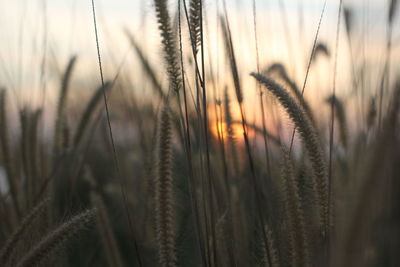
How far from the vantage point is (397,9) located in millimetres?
1364

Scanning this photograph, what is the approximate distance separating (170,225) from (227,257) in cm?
28

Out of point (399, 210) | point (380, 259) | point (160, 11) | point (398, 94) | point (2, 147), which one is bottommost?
point (380, 259)

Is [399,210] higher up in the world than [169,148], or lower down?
lower down

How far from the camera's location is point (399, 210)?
151cm

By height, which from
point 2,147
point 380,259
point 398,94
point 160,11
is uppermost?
point 160,11

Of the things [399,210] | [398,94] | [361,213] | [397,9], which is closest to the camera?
[361,213]

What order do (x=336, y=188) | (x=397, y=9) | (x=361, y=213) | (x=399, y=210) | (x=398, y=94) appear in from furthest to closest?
1. (x=399, y=210)
2. (x=397, y=9)
3. (x=336, y=188)
4. (x=398, y=94)
5. (x=361, y=213)

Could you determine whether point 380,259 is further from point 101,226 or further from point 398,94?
point 398,94

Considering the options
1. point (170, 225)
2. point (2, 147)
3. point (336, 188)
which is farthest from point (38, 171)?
point (336, 188)

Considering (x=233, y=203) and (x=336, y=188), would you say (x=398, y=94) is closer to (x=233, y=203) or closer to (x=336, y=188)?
(x=336, y=188)

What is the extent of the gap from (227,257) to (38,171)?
0.68 meters

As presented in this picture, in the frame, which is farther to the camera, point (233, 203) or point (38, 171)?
point (38, 171)

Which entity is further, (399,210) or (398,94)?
(399,210)

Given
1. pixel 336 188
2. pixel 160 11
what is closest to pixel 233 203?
pixel 336 188
